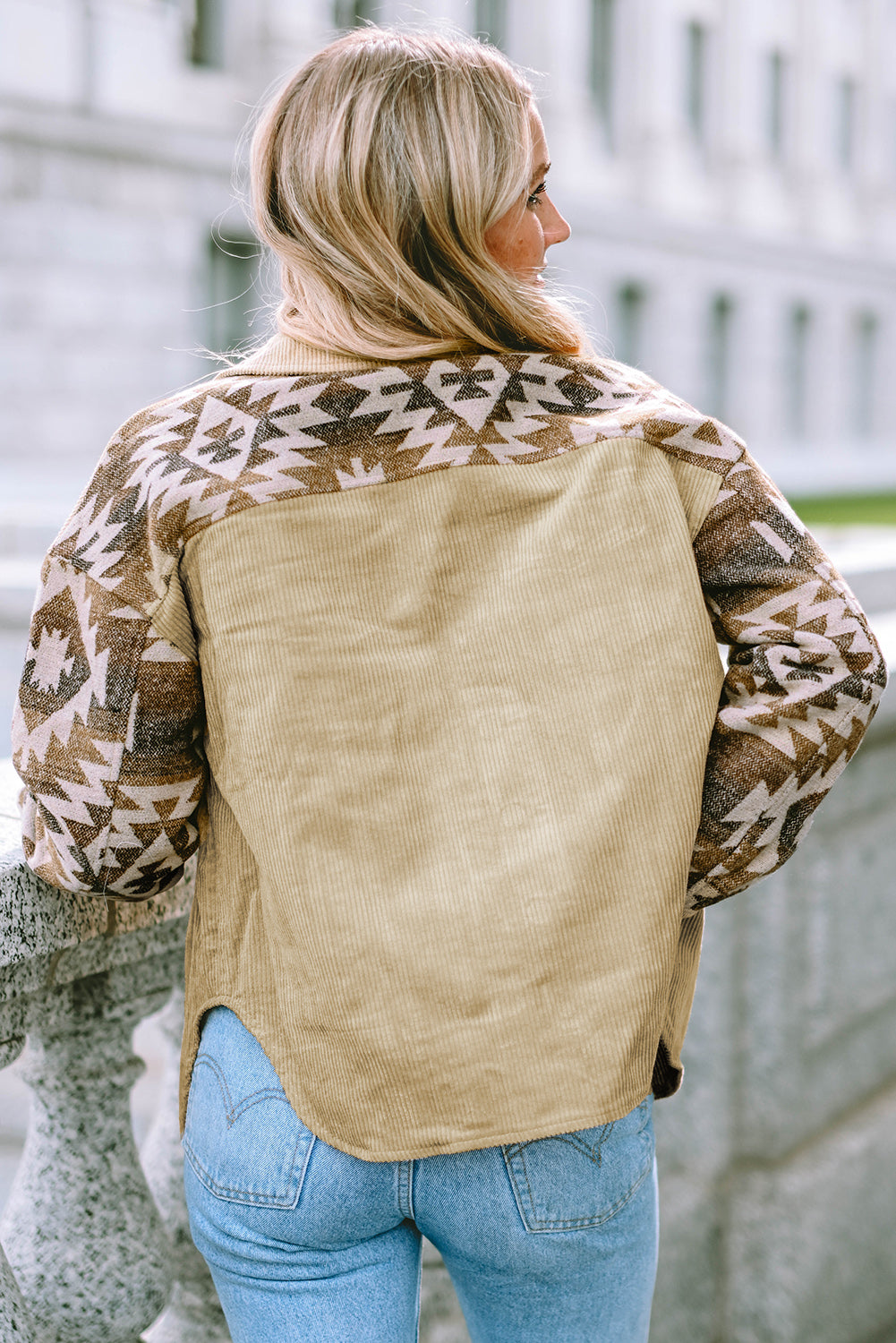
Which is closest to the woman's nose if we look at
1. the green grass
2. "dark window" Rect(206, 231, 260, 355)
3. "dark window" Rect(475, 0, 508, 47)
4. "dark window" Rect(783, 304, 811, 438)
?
the green grass

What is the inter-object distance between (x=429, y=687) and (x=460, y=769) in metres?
0.08

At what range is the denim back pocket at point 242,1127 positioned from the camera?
141 centimetres

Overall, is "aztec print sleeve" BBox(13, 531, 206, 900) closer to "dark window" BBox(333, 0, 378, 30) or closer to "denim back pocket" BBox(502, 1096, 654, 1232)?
"denim back pocket" BBox(502, 1096, 654, 1232)

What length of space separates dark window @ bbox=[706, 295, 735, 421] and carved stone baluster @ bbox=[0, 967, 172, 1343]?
2868 centimetres

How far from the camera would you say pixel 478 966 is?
1368 millimetres

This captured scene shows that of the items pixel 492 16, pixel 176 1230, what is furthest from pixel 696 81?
pixel 176 1230

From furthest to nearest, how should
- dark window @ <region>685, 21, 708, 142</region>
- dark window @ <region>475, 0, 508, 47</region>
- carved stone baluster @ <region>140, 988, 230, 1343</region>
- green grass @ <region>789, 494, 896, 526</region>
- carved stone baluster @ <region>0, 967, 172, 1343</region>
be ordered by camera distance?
dark window @ <region>685, 21, 708, 142</region> → dark window @ <region>475, 0, 508, 47</region> → green grass @ <region>789, 494, 896, 526</region> → carved stone baluster @ <region>140, 988, 230, 1343</region> → carved stone baluster @ <region>0, 967, 172, 1343</region>

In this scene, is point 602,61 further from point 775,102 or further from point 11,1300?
point 11,1300

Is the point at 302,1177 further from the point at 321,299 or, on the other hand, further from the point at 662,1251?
the point at 662,1251

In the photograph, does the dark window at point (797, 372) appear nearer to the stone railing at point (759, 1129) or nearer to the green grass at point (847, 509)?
the green grass at point (847, 509)

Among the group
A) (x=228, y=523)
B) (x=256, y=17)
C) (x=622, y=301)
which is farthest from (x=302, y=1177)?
(x=622, y=301)

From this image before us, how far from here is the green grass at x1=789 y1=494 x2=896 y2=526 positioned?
1816cm

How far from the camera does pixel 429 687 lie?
1.39 metres

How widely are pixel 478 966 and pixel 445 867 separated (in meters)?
0.10
